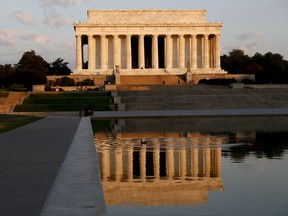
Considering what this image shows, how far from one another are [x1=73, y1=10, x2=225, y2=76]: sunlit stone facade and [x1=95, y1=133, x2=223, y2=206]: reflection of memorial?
242 feet

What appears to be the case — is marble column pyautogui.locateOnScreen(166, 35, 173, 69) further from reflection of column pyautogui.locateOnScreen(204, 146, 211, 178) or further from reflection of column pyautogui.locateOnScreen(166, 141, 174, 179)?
reflection of column pyautogui.locateOnScreen(204, 146, 211, 178)

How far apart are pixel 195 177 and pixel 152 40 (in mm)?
85312

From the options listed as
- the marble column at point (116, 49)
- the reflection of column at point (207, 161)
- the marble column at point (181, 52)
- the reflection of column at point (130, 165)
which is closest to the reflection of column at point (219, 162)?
the reflection of column at point (207, 161)

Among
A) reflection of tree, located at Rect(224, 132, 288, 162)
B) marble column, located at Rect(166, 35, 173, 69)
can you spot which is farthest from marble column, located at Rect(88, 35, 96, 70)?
reflection of tree, located at Rect(224, 132, 288, 162)

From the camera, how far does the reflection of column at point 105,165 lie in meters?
12.5

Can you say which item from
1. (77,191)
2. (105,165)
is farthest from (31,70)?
(77,191)

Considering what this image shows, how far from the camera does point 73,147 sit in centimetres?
1855

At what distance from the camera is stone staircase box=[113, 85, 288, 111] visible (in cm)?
5534

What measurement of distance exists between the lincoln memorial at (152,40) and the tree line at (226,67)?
329 inches

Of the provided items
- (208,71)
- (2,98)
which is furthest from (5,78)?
(208,71)

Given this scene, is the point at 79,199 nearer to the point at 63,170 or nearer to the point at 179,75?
the point at 63,170

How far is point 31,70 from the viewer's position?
278 ft

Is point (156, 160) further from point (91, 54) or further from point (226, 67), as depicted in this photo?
point (226, 67)

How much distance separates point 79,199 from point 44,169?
4257mm
